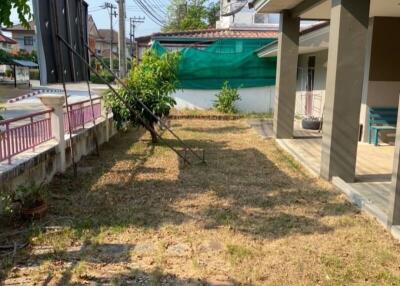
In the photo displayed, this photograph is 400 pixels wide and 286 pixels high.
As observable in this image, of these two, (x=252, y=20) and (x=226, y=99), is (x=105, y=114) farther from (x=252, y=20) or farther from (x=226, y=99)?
(x=252, y=20)

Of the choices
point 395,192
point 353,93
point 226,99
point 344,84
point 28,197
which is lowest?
point 28,197

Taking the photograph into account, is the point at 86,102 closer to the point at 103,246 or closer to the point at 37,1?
the point at 37,1

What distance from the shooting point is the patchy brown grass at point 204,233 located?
9.95 ft

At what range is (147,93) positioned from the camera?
7.95 m

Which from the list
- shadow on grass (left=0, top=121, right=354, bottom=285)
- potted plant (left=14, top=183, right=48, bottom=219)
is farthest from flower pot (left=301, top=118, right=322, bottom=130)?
potted plant (left=14, top=183, right=48, bottom=219)

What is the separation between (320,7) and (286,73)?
6.09 ft

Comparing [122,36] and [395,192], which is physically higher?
[122,36]

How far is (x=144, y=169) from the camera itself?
626 cm

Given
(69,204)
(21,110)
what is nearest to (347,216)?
(69,204)

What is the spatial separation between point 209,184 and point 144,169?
1.29m

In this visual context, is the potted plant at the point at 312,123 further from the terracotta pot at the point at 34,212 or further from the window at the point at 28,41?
the window at the point at 28,41

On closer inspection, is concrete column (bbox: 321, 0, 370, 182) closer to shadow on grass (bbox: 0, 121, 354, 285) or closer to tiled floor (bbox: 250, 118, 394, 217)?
tiled floor (bbox: 250, 118, 394, 217)

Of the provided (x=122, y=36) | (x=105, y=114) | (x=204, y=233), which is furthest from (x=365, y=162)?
(x=122, y=36)

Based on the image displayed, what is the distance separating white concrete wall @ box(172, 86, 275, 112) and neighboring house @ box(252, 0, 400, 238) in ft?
14.2
